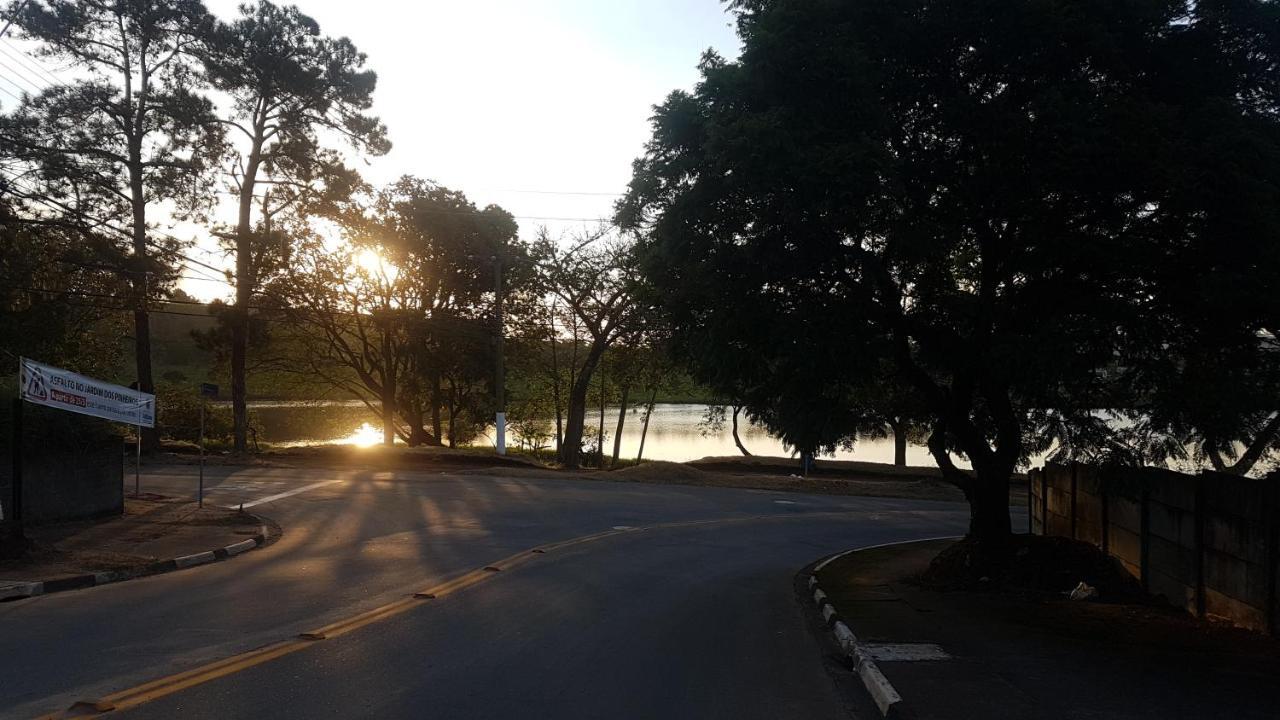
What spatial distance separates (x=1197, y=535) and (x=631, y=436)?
65.6 m

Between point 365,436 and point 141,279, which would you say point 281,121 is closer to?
point 141,279

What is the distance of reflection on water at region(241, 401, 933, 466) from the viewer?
60.3 m

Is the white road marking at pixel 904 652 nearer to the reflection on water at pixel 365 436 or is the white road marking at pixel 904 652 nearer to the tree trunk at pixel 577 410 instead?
the tree trunk at pixel 577 410

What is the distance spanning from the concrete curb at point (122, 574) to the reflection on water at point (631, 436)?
39.3 m

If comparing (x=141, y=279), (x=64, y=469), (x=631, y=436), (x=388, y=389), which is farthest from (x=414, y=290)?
(x=631, y=436)

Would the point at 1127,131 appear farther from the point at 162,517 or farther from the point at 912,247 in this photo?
the point at 162,517

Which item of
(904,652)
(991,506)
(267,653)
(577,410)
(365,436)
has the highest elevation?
(577,410)

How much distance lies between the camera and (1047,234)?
10.7m

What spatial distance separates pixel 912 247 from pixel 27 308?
2609cm

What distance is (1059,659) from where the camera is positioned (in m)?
8.54

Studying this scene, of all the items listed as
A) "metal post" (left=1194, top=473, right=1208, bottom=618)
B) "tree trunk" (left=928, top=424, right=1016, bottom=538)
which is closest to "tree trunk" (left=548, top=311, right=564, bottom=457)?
"tree trunk" (left=928, top=424, right=1016, bottom=538)

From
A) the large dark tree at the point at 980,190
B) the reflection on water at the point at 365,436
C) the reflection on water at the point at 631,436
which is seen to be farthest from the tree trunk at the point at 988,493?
the reflection on water at the point at 365,436

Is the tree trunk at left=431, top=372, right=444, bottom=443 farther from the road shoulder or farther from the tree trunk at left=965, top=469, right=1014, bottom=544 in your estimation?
the tree trunk at left=965, top=469, right=1014, bottom=544

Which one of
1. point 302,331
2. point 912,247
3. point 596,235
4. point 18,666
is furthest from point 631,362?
point 18,666
